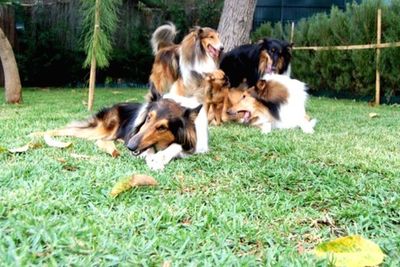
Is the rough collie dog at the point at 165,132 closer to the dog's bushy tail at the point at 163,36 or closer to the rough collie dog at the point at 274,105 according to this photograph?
the rough collie dog at the point at 274,105

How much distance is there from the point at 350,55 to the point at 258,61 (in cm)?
358

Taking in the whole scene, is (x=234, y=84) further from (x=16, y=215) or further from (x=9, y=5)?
(x=9, y=5)

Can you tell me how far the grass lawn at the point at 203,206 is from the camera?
1.65 meters

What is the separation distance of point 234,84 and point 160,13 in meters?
7.08

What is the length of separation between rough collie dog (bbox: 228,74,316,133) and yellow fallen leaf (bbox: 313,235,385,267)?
10.5 ft

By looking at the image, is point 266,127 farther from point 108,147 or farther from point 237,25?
point 237,25

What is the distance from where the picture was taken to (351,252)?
171 cm

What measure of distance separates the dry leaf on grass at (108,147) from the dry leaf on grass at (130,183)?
0.83 metres

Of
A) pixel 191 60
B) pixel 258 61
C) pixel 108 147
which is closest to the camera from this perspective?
pixel 108 147

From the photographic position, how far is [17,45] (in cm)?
1101

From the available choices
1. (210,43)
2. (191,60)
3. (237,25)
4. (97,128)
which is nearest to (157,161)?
(97,128)

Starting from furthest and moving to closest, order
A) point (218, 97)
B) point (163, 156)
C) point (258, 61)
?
point (258, 61), point (218, 97), point (163, 156)

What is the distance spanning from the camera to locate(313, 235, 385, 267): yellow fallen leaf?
5.38 feet

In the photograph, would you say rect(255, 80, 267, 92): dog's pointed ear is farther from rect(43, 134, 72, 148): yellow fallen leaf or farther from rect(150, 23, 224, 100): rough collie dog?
rect(43, 134, 72, 148): yellow fallen leaf
